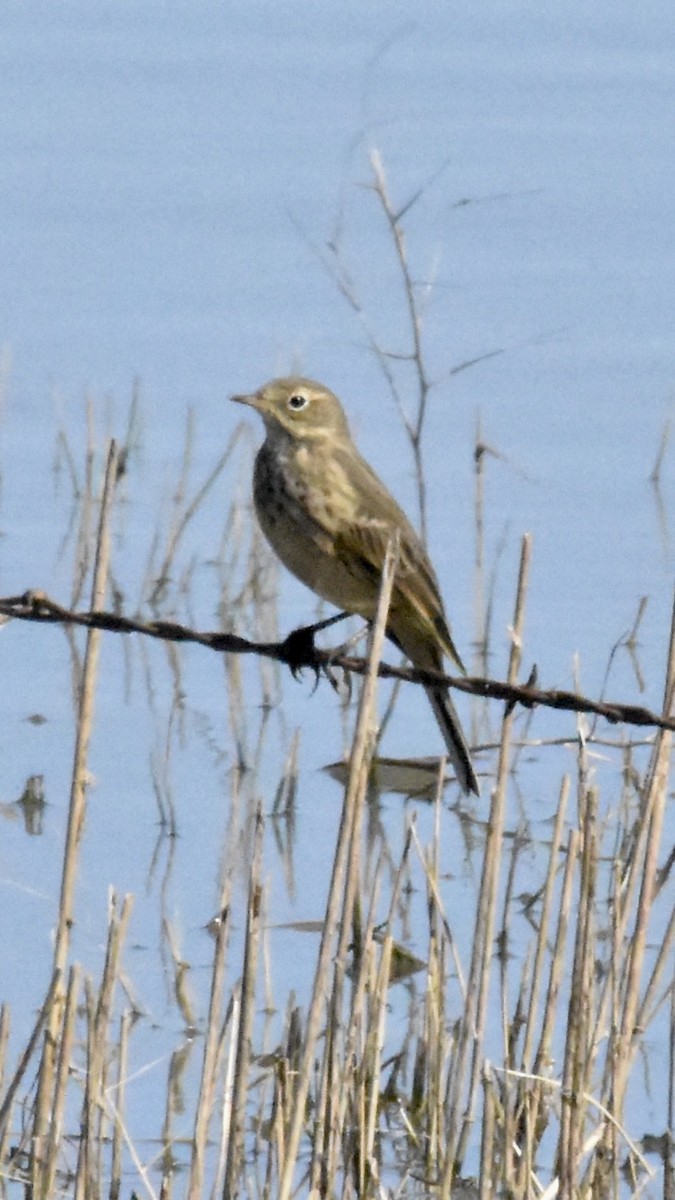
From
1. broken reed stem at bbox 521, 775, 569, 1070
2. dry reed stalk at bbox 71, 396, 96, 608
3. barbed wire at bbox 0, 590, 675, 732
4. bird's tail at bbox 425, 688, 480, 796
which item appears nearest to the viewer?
barbed wire at bbox 0, 590, 675, 732

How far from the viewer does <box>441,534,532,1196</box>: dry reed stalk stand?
4.28 m

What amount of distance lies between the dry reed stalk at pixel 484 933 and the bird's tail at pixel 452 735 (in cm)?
97

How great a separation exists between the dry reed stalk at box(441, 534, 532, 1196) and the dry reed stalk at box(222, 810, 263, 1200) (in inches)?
15.8

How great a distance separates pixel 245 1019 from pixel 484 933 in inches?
19.6

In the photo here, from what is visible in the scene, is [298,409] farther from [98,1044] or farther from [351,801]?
[351,801]

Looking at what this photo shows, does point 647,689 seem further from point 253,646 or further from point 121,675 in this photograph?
point 253,646

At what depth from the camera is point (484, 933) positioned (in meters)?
4.60

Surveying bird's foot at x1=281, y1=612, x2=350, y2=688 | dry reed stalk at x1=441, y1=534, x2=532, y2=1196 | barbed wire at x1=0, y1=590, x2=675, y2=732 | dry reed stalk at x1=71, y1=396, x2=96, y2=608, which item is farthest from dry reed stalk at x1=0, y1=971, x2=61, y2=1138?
dry reed stalk at x1=71, y1=396, x2=96, y2=608

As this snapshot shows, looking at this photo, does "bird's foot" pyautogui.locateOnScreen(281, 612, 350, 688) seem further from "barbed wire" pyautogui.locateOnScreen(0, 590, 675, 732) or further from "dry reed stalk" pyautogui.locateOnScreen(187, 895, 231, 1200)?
"dry reed stalk" pyautogui.locateOnScreen(187, 895, 231, 1200)

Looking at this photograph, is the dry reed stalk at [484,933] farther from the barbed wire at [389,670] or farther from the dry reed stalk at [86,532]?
the dry reed stalk at [86,532]

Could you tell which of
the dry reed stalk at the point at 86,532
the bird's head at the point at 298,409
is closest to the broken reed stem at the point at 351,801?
the bird's head at the point at 298,409

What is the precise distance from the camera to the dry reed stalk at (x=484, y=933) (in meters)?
4.28

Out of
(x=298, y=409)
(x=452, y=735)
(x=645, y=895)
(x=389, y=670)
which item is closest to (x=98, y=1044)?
(x=389, y=670)

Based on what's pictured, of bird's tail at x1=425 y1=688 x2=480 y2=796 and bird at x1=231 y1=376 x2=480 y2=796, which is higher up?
bird at x1=231 y1=376 x2=480 y2=796
